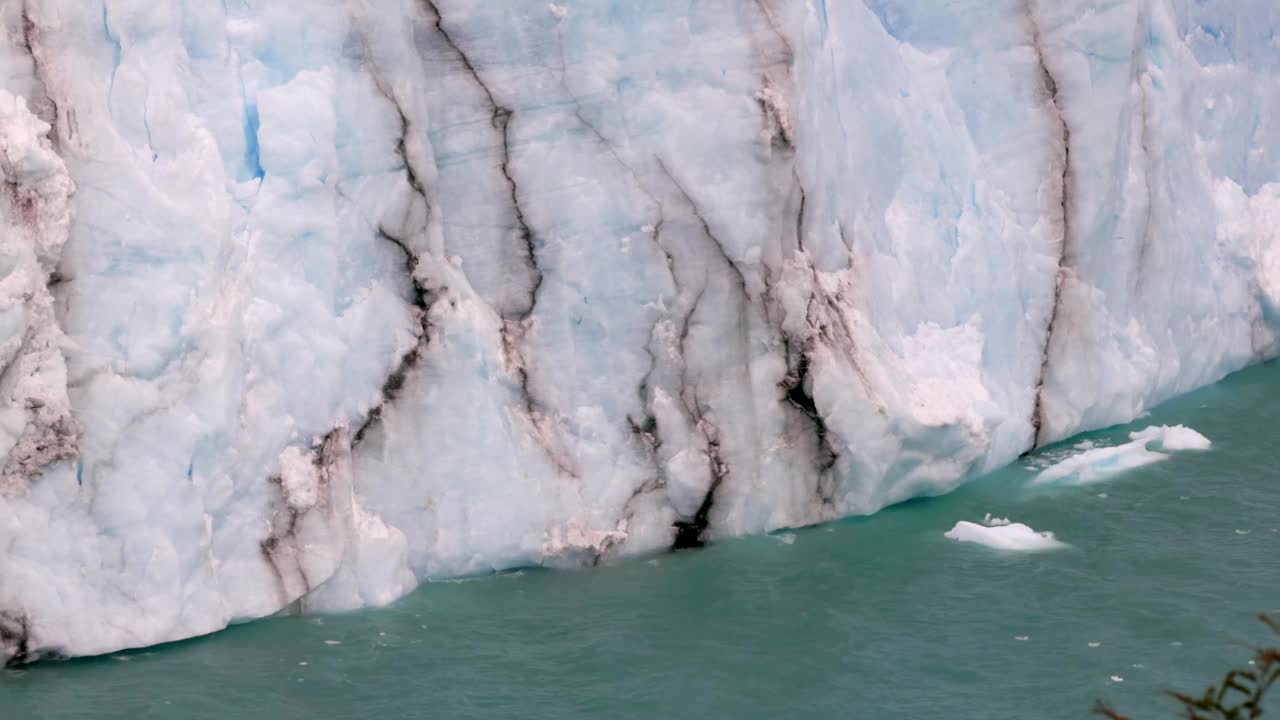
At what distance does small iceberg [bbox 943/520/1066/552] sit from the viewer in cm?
594

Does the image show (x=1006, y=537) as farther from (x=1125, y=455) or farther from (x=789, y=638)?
(x=789, y=638)

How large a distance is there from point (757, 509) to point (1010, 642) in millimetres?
1220

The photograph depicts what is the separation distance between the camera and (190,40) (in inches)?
203

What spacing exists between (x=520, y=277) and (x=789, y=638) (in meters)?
1.64

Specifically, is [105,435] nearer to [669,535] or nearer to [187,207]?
[187,207]

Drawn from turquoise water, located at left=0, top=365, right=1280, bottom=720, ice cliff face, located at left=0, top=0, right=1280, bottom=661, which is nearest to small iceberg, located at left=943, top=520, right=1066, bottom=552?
turquoise water, located at left=0, top=365, right=1280, bottom=720

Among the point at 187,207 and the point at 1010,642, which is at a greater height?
the point at 187,207

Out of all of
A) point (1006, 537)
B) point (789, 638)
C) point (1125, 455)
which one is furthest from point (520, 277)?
point (1125, 455)

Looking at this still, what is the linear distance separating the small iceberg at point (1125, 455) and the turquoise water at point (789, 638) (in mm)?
421

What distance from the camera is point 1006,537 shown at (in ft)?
19.6

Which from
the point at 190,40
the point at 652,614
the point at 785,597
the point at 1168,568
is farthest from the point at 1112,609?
the point at 190,40

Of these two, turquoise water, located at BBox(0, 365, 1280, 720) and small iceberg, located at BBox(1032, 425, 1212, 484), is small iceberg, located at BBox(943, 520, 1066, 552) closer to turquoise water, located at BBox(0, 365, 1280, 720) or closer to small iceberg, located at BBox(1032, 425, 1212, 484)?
turquoise water, located at BBox(0, 365, 1280, 720)

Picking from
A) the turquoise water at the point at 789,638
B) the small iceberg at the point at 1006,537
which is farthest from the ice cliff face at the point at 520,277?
the small iceberg at the point at 1006,537

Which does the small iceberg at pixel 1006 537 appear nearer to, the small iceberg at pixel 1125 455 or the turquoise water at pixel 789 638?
the turquoise water at pixel 789 638
